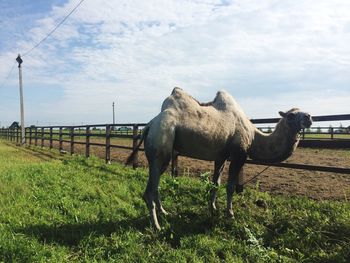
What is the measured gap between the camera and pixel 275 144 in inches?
248

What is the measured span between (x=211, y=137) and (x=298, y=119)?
146cm

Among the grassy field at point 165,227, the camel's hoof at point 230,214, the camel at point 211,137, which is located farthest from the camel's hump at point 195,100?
the camel's hoof at point 230,214

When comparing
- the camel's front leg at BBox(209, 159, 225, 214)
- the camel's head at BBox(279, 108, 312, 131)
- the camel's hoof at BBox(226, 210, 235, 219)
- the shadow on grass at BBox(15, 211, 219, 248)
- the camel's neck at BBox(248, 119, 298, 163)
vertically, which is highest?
the camel's head at BBox(279, 108, 312, 131)

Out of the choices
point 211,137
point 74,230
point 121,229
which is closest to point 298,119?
point 211,137

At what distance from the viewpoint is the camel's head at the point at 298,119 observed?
6.00 metres

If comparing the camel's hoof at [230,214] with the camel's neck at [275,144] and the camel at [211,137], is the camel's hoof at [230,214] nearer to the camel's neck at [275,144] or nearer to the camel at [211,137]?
the camel at [211,137]

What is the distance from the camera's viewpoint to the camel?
5.53 meters

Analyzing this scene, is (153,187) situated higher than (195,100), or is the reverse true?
(195,100)

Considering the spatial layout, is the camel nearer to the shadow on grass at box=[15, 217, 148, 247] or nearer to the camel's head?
the camel's head

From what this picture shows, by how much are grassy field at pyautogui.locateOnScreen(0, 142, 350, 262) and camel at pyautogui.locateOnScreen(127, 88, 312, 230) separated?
1.40 feet

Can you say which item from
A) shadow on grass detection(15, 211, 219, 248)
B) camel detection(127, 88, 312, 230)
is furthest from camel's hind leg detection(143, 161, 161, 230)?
shadow on grass detection(15, 211, 219, 248)

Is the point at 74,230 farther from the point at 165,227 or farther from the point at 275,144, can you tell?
the point at 275,144

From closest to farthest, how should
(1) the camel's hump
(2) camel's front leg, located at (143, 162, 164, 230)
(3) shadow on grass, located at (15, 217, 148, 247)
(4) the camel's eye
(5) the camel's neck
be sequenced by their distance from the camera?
(3) shadow on grass, located at (15, 217, 148, 247) → (2) camel's front leg, located at (143, 162, 164, 230) → (1) the camel's hump → (4) the camel's eye → (5) the camel's neck

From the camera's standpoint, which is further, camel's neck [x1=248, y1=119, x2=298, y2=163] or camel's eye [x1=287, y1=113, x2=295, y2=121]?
camel's neck [x1=248, y1=119, x2=298, y2=163]
